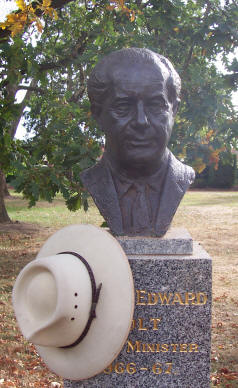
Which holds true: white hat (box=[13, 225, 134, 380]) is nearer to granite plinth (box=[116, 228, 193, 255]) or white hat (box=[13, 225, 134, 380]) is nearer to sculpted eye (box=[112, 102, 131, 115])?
granite plinth (box=[116, 228, 193, 255])

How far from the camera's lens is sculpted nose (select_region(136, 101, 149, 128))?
303 cm

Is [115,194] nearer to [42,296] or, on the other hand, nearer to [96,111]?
[96,111]

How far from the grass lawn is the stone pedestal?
1.04m

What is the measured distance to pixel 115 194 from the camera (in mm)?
3307

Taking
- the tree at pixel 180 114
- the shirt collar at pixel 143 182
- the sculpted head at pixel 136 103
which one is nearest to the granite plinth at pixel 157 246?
the shirt collar at pixel 143 182

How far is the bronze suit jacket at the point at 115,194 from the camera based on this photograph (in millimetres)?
3248

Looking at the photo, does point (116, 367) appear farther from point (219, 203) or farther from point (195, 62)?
point (219, 203)

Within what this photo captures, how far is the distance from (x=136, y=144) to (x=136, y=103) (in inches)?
10.9

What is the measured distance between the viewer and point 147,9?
6.85 m

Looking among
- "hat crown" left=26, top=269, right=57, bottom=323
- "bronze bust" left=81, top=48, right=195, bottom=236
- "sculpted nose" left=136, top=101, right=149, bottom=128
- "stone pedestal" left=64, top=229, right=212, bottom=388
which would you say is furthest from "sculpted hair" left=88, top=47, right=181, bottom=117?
"hat crown" left=26, top=269, right=57, bottom=323

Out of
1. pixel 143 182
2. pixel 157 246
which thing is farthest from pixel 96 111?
pixel 157 246

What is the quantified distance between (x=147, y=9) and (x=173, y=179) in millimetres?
4407

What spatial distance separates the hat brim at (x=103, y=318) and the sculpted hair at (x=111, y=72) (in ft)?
3.31

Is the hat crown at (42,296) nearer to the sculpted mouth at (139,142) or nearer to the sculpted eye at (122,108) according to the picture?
the sculpted mouth at (139,142)
